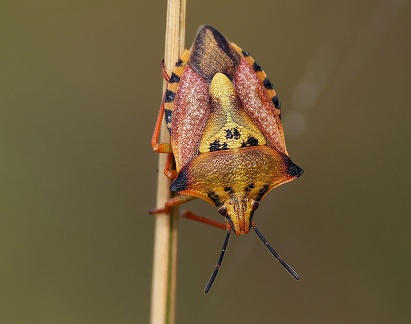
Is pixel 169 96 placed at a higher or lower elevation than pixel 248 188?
higher

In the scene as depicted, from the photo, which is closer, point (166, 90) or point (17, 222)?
point (166, 90)

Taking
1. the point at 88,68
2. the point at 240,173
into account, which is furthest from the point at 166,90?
the point at 88,68

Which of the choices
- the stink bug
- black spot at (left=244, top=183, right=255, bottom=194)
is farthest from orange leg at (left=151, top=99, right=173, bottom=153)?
black spot at (left=244, top=183, right=255, bottom=194)

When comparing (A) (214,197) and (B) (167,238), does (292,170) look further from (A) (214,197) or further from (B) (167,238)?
(B) (167,238)

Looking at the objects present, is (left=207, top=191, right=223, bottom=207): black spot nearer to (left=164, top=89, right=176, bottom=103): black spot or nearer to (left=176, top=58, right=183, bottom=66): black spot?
(left=164, top=89, right=176, bottom=103): black spot

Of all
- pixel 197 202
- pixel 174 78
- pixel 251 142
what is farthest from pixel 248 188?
pixel 197 202

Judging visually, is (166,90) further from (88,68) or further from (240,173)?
(88,68)
